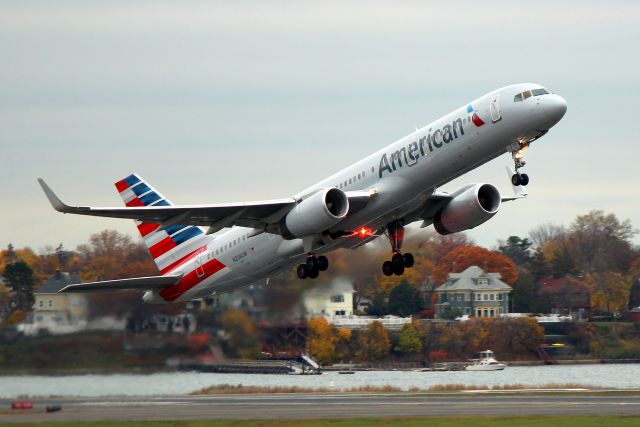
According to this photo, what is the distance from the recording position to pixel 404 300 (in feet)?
291

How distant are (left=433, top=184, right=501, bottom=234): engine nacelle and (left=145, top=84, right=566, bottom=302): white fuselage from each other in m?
1.66

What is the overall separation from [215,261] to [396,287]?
119 ft

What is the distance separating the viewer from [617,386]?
222 ft

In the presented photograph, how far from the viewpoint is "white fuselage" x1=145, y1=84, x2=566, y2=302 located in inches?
1734

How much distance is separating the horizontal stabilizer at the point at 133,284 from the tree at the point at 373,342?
2697 cm

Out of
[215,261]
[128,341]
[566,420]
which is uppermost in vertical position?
[215,261]

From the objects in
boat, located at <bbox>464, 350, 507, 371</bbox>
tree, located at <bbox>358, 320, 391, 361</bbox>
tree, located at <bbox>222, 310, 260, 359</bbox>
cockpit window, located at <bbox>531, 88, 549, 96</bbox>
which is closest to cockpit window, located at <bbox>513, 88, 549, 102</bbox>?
cockpit window, located at <bbox>531, 88, 549, 96</bbox>

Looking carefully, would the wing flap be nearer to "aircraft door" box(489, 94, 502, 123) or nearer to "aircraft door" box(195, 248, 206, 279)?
"aircraft door" box(195, 248, 206, 279)

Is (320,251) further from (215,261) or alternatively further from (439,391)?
(439,391)

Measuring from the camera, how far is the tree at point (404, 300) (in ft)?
283

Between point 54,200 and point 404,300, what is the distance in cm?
4778

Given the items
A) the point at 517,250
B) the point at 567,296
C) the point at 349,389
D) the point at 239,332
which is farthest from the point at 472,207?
the point at 517,250

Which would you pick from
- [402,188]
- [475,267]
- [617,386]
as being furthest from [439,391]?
[475,267]

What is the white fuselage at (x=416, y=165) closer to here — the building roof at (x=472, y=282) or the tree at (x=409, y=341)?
the tree at (x=409, y=341)
